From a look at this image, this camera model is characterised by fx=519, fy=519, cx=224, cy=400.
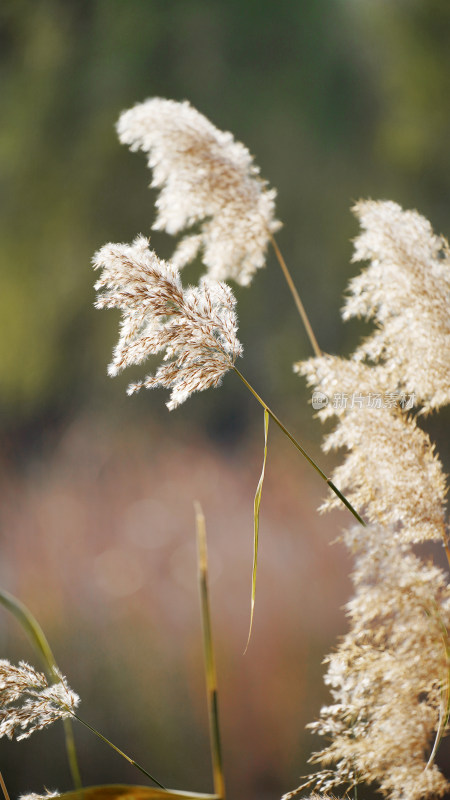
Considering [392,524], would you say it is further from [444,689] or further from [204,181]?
[204,181]

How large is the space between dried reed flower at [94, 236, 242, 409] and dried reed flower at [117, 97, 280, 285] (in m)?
0.22

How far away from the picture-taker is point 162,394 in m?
1.53

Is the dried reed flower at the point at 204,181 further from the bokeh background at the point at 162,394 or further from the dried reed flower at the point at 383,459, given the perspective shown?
the bokeh background at the point at 162,394

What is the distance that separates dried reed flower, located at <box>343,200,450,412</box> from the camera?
22.8 inches

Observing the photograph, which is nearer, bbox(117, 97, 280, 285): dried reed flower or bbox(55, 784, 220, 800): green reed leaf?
bbox(55, 784, 220, 800): green reed leaf

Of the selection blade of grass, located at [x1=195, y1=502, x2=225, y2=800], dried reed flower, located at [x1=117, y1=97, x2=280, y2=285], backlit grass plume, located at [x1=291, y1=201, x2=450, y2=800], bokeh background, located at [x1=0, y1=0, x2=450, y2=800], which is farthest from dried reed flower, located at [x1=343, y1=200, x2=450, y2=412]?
bokeh background, located at [x1=0, y1=0, x2=450, y2=800]

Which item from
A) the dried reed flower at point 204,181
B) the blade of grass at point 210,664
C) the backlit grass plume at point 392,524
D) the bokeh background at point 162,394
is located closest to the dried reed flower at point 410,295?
the backlit grass plume at point 392,524

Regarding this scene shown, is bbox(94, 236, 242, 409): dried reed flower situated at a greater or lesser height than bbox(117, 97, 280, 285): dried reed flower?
lesser

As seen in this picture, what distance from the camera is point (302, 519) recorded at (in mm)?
1355

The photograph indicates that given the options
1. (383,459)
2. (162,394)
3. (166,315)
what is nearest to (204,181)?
(166,315)

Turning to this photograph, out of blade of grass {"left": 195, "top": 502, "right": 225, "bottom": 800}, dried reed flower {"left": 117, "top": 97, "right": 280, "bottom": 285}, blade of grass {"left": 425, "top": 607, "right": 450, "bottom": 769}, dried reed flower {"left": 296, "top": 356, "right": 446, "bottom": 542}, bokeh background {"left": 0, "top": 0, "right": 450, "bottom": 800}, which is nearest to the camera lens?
blade of grass {"left": 195, "top": 502, "right": 225, "bottom": 800}

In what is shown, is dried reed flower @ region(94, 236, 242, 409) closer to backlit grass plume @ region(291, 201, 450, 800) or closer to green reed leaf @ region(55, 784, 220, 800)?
backlit grass plume @ region(291, 201, 450, 800)

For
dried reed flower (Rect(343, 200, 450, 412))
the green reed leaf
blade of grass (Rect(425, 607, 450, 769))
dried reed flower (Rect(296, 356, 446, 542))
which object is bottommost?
blade of grass (Rect(425, 607, 450, 769))

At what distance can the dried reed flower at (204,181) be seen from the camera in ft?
2.23
